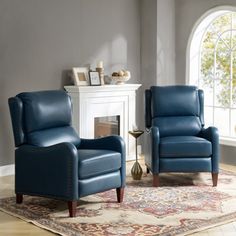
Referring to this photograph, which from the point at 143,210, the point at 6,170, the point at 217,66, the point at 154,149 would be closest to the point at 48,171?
the point at 143,210

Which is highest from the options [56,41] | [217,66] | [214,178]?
[56,41]

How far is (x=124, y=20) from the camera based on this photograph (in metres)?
7.44

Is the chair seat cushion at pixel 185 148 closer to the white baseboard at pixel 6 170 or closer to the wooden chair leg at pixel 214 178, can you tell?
the wooden chair leg at pixel 214 178

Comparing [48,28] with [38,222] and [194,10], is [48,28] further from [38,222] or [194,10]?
[38,222]

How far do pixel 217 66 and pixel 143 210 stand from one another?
122 inches

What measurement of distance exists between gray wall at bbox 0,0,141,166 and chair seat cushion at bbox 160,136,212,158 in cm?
175

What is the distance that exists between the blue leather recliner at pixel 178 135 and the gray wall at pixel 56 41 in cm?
117

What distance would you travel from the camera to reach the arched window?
283 inches

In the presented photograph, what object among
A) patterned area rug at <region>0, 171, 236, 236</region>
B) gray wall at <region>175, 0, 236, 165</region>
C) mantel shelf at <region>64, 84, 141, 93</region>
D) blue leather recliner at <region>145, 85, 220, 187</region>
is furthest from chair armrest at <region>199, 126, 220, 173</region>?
mantel shelf at <region>64, 84, 141, 93</region>

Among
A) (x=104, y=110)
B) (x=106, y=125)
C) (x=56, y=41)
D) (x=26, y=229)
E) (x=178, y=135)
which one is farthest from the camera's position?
(x=106, y=125)

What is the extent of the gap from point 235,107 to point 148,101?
1384 millimetres

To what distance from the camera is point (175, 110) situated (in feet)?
20.7

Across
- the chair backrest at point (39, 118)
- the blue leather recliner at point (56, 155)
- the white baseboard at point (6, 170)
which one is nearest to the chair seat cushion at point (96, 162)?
the blue leather recliner at point (56, 155)

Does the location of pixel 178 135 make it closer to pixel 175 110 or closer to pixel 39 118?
pixel 175 110
